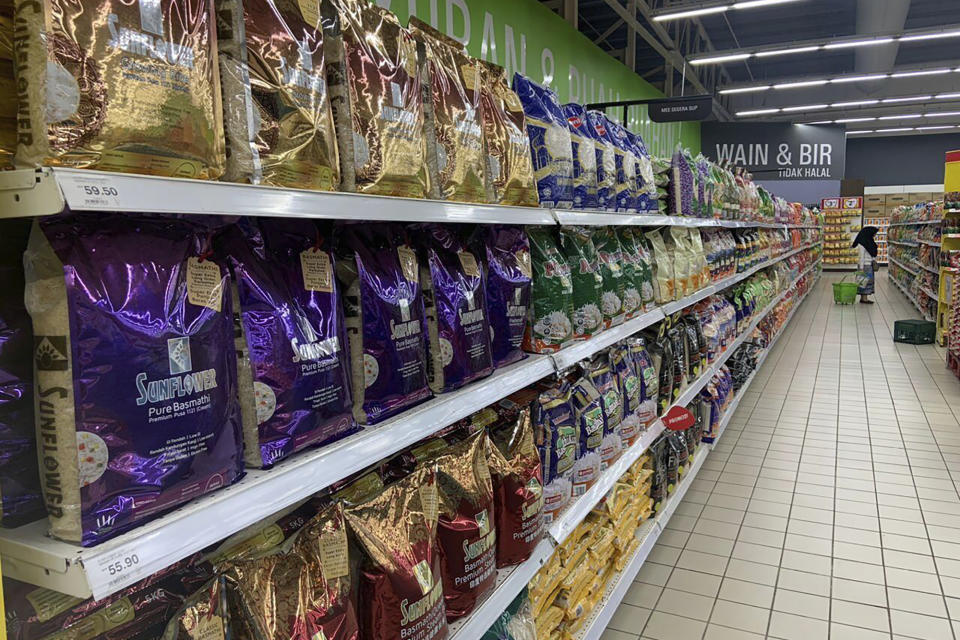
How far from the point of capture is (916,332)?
8477 mm

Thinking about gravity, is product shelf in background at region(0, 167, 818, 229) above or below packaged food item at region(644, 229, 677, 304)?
above

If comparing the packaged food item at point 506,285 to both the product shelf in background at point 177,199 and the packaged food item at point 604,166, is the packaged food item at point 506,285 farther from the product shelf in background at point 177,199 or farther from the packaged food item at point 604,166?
the packaged food item at point 604,166

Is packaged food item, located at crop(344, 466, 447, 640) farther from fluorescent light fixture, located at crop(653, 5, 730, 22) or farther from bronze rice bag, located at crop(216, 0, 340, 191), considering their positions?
fluorescent light fixture, located at crop(653, 5, 730, 22)

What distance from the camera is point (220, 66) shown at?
Result: 35.6 inches

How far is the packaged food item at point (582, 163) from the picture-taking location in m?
2.18

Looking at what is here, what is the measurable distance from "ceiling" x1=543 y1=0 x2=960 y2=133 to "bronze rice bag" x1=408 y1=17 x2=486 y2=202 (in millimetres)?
4859

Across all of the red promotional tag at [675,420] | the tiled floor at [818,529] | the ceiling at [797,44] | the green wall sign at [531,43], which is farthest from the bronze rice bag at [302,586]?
the ceiling at [797,44]

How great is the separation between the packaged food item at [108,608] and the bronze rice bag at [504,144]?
3.46 feet

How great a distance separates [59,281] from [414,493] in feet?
2.49

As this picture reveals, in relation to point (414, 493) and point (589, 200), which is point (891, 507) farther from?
point (414, 493)

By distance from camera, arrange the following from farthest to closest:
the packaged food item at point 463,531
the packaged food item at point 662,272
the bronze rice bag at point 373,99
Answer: the packaged food item at point 662,272 < the packaged food item at point 463,531 < the bronze rice bag at point 373,99

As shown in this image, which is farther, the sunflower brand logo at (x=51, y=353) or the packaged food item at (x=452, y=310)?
the packaged food item at (x=452, y=310)

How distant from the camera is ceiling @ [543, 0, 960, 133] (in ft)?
30.2

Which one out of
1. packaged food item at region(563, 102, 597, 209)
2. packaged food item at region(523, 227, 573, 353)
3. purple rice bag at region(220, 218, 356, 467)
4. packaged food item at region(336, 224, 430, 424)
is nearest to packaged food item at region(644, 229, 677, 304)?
packaged food item at region(563, 102, 597, 209)
